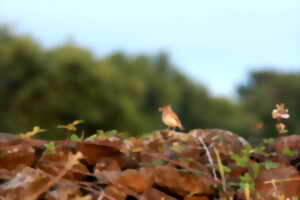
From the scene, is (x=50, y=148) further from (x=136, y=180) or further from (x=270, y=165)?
(x=270, y=165)

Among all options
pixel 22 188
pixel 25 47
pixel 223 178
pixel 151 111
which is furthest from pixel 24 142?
pixel 151 111

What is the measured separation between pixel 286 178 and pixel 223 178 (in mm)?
332

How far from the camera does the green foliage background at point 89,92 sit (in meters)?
29.7

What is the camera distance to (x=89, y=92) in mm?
Answer: 30797

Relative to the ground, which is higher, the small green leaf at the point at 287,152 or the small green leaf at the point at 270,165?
the small green leaf at the point at 287,152

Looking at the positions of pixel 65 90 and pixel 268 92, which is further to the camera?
pixel 268 92

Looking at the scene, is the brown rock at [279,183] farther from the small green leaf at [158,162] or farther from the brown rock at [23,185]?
the brown rock at [23,185]

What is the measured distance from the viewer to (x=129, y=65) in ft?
129

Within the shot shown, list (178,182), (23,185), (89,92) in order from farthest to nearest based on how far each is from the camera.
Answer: (89,92) → (178,182) → (23,185)

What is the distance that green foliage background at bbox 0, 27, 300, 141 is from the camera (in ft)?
97.3

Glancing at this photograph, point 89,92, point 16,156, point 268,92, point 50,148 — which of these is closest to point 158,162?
point 50,148

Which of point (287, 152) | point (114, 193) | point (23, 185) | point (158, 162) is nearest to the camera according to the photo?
point (23, 185)

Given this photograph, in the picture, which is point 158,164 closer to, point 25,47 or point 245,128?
point 25,47

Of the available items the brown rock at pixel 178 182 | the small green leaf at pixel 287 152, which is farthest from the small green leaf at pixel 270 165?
the brown rock at pixel 178 182
